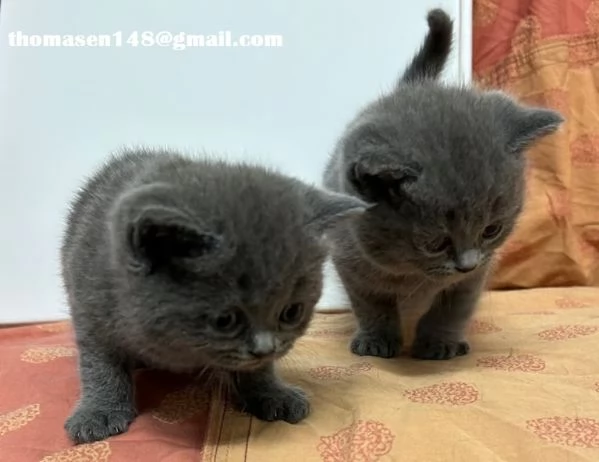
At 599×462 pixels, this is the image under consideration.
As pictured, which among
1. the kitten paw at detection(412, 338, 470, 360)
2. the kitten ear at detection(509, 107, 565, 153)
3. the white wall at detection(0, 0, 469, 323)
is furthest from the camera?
the white wall at detection(0, 0, 469, 323)

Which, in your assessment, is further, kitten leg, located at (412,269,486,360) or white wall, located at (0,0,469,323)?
white wall, located at (0,0,469,323)

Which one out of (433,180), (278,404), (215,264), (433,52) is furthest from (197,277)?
(433,52)

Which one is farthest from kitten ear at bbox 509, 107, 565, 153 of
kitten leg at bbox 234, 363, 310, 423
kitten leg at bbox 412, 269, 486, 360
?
kitten leg at bbox 234, 363, 310, 423

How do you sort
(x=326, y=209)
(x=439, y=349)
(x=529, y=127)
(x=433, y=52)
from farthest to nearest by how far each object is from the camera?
1. (x=433, y=52)
2. (x=439, y=349)
3. (x=529, y=127)
4. (x=326, y=209)

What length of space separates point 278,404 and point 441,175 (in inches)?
16.2

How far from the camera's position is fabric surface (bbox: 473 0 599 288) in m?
1.84

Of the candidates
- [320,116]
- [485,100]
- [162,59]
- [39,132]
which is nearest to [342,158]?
[485,100]

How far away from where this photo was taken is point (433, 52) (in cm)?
161

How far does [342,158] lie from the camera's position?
4.34ft

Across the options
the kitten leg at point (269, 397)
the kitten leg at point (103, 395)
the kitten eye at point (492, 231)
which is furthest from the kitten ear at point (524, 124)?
the kitten leg at point (103, 395)

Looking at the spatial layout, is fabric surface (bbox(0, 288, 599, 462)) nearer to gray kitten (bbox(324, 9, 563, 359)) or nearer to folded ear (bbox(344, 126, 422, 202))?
gray kitten (bbox(324, 9, 563, 359))

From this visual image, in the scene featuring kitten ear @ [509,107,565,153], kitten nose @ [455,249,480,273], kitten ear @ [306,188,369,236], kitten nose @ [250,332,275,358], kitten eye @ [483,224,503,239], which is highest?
kitten ear @ [509,107,565,153]

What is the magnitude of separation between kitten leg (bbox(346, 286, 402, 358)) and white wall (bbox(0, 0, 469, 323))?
0.92ft

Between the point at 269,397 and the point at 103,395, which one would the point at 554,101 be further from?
the point at 103,395
